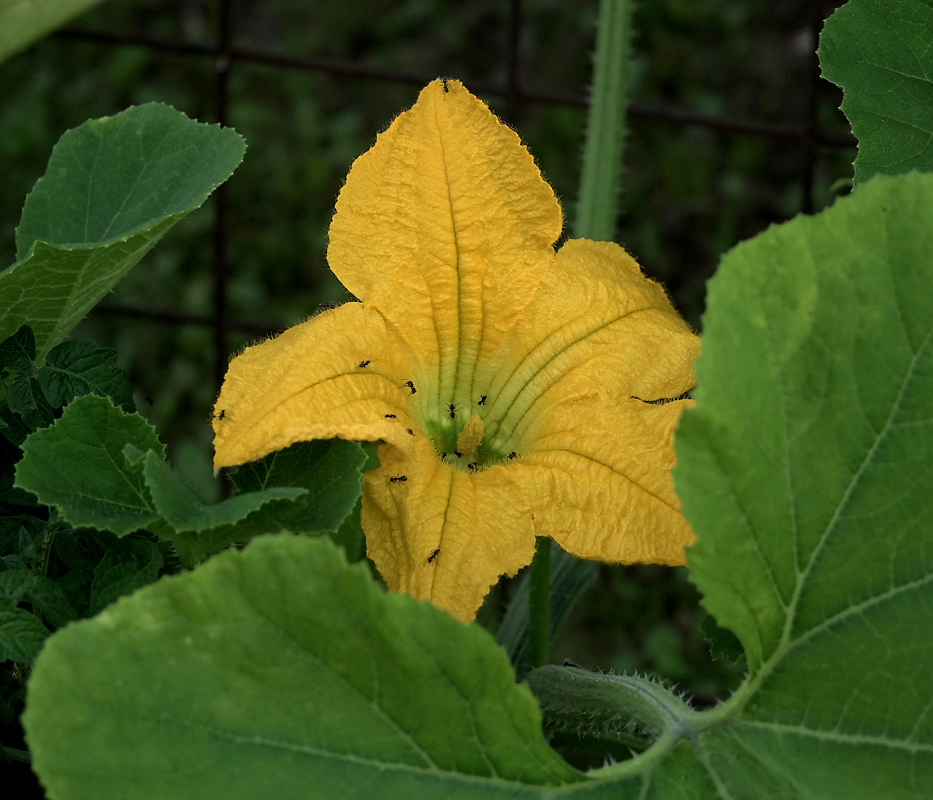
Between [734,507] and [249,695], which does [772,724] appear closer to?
[734,507]

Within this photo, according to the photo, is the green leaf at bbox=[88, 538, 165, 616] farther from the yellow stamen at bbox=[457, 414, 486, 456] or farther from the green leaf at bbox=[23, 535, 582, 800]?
the yellow stamen at bbox=[457, 414, 486, 456]

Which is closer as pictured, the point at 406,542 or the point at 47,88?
the point at 406,542

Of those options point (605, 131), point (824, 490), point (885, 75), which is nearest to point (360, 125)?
point (605, 131)

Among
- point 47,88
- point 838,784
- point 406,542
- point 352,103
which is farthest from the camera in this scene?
point 352,103

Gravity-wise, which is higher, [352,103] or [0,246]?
[352,103]

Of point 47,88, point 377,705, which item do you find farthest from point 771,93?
point 377,705

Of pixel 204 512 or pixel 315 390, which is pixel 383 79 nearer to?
pixel 315 390
